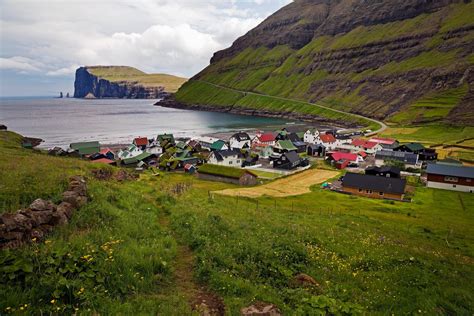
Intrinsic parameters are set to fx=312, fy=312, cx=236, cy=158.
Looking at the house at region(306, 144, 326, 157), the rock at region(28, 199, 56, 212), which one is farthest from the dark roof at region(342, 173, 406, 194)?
the rock at region(28, 199, 56, 212)

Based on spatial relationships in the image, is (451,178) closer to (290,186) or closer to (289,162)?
(290,186)

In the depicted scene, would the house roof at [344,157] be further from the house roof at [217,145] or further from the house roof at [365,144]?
the house roof at [217,145]

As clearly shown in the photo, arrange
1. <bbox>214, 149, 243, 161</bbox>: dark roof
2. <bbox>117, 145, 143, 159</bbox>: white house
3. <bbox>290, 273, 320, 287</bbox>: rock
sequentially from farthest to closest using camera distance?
1. <bbox>117, 145, 143, 159</bbox>: white house
2. <bbox>214, 149, 243, 161</bbox>: dark roof
3. <bbox>290, 273, 320, 287</bbox>: rock

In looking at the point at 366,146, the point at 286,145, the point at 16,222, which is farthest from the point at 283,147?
the point at 16,222

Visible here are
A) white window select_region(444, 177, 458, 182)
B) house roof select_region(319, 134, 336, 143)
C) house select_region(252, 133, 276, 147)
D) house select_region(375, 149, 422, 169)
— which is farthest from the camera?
house select_region(252, 133, 276, 147)

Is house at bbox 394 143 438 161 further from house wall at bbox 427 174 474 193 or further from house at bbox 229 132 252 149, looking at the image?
house at bbox 229 132 252 149

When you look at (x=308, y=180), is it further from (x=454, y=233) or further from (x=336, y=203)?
(x=454, y=233)

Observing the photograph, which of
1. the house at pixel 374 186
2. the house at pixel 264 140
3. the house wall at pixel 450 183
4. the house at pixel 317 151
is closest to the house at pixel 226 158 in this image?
the house at pixel 317 151
